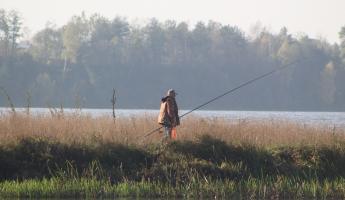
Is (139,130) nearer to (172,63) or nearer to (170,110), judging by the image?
(170,110)

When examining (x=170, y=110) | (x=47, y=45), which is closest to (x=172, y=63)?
(x=47, y=45)

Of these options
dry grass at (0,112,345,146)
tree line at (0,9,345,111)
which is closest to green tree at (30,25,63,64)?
tree line at (0,9,345,111)

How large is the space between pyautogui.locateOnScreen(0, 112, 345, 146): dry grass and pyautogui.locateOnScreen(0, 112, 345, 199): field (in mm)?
24

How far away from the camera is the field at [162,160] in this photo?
1708cm

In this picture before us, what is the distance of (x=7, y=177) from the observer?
17859mm

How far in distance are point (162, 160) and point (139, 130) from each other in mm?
1916

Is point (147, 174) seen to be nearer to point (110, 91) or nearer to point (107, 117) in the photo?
point (107, 117)

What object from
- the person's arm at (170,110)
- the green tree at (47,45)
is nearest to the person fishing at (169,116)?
the person's arm at (170,110)

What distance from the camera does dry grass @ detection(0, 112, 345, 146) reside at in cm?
1901

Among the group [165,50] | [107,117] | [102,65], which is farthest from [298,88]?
[107,117]

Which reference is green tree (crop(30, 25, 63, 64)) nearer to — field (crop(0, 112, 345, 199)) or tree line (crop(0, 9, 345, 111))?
tree line (crop(0, 9, 345, 111))

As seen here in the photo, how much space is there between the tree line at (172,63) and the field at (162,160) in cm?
6322

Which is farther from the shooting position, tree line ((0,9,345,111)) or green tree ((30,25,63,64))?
green tree ((30,25,63,64))

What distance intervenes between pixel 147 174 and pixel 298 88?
Answer: 267 ft
